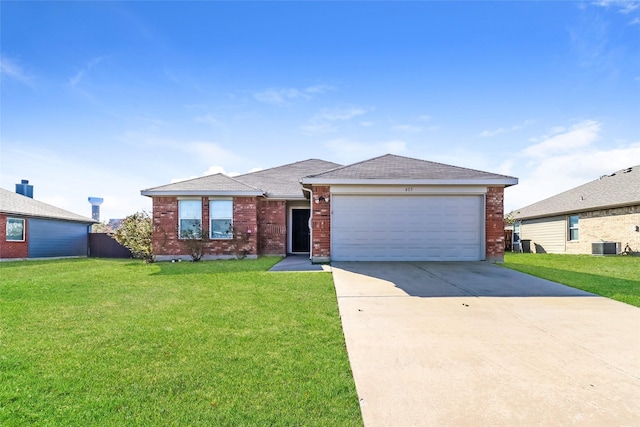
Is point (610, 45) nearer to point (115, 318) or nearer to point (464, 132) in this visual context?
point (464, 132)

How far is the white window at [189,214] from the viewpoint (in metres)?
13.4

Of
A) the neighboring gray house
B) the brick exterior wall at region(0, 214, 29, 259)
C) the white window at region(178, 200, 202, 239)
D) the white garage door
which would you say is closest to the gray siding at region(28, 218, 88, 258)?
the neighboring gray house

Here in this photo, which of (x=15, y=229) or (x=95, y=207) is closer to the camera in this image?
(x=15, y=229)

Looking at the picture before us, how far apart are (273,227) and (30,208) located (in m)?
13.3

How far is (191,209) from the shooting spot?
13.5 metres

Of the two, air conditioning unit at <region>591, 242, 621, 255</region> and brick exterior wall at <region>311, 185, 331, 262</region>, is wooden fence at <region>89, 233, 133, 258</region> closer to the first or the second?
brick exterior wall at <region>311, 185, 331, 262</region>

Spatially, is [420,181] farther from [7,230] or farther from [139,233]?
[7,230]

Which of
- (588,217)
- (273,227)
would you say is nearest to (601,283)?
(273,227)

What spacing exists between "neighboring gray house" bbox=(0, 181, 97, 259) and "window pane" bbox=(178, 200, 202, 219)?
909 cm

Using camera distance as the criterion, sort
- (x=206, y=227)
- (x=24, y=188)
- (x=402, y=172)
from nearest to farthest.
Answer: (x=402, y=172), (x=206, y=227), (x=24, y=188)

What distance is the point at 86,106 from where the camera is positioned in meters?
11.9

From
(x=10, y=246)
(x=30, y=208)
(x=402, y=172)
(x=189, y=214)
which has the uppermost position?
(x=402, y=172)

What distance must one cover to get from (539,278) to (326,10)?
30.8 ft

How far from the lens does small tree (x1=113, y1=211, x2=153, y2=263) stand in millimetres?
13420
